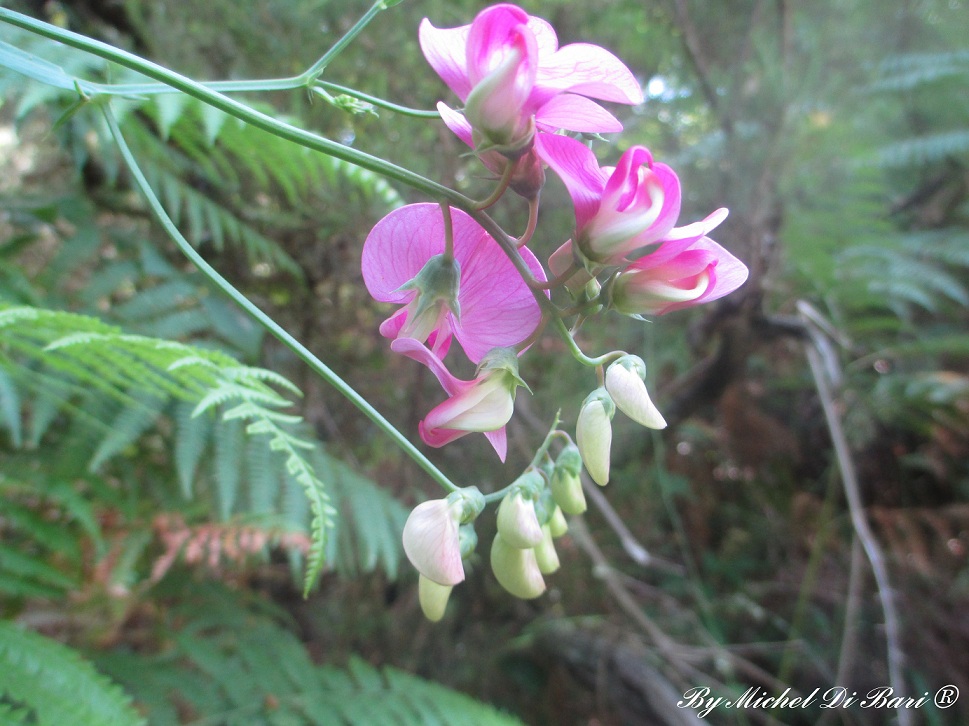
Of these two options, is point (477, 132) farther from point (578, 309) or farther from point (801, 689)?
point (801, 689)

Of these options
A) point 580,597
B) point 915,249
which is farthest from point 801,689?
point 915,249

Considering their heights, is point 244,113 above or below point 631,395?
above

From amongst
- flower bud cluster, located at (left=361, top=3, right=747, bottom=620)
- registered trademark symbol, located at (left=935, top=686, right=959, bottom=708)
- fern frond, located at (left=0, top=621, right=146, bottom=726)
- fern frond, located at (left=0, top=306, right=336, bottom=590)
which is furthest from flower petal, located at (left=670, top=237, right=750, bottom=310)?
registered trademark symbol, located at (left=935, top=686, right=959, bottom=708)

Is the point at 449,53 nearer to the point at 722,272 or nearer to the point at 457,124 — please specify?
the point at 457,124

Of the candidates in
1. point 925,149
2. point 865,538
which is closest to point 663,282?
point 865,538

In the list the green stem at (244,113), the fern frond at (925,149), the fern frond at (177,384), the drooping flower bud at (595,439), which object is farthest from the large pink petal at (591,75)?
the fern frond at (925,149)

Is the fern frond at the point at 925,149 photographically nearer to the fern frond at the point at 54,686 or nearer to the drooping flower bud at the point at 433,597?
the drooping flower bud at the point at 433,597
